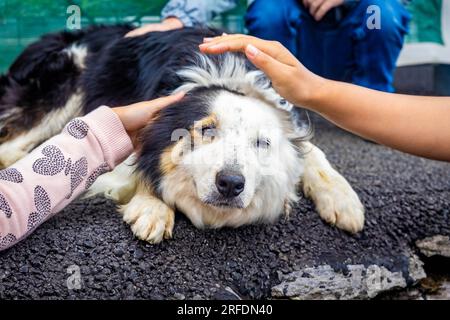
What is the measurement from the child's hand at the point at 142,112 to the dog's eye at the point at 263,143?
257mm

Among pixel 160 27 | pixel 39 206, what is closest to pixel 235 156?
pixel 39 206

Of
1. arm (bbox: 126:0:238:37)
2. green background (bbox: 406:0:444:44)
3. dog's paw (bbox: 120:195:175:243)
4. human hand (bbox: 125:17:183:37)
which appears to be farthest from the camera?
green background (bbox: 406:0:444:44)

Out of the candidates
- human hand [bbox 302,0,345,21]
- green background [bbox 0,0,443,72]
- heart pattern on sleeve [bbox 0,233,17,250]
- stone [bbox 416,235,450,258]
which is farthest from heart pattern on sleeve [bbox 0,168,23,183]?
human hand [bbox 302,0,345,21]

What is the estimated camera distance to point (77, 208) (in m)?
1.63

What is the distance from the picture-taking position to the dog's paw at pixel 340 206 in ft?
5.36

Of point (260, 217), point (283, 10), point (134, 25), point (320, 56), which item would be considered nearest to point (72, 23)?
point (134, 25)

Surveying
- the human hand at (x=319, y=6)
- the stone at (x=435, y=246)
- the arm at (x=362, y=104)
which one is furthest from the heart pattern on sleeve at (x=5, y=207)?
the human hand at (x=319, y=6)

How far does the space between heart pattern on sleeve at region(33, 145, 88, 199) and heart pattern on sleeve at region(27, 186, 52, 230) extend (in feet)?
0.16

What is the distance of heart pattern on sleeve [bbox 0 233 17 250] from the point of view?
1326 millimetres

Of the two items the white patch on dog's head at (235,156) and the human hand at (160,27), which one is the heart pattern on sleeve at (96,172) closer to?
the white patch on dog's head at (235,156)

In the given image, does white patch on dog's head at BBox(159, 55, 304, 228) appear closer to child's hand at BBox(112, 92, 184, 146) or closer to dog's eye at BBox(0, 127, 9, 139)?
child's hand at BBox(112, 92, 184, 146)

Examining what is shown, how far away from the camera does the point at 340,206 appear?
1643 mm

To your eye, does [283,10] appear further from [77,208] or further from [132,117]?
[77,208]
